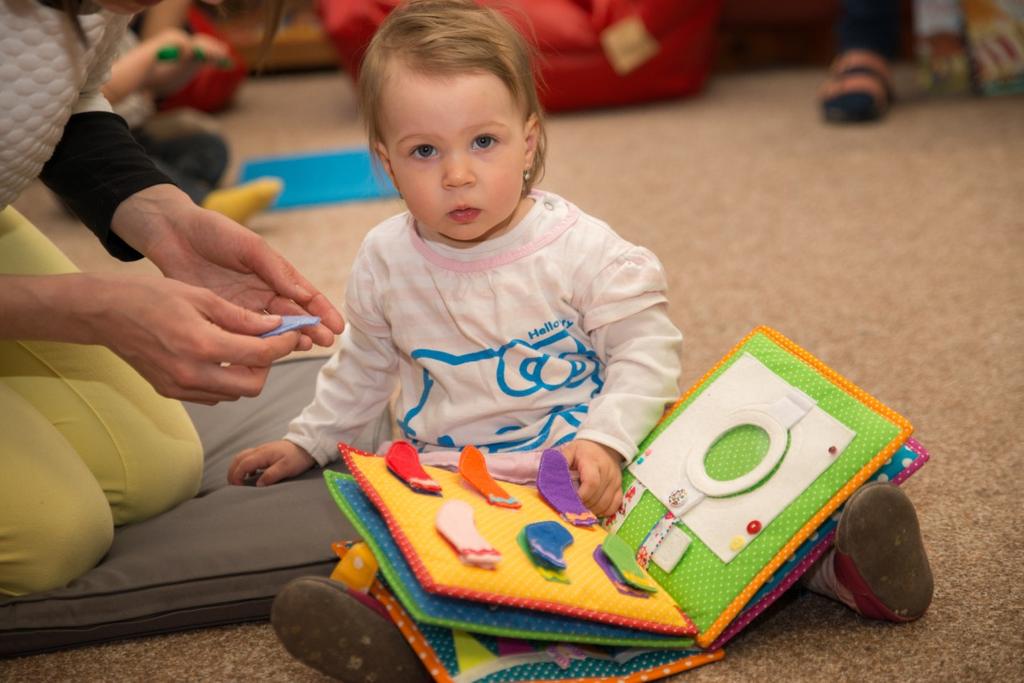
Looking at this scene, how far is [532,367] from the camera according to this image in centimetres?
100

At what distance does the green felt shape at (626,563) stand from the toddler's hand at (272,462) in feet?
1.18

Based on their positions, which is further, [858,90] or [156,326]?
[858,90]

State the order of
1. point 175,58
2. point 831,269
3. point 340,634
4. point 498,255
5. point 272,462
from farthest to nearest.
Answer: point 175,58
point 831,269
point 272,462
point 498,255
point 340,634

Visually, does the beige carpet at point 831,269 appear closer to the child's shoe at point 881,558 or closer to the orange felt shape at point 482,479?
the child's shoe at point 881,558

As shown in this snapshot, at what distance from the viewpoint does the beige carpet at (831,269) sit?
0.89m

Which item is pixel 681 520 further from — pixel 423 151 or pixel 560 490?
pixel 423 151

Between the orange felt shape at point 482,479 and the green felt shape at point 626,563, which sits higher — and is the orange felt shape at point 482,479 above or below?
above

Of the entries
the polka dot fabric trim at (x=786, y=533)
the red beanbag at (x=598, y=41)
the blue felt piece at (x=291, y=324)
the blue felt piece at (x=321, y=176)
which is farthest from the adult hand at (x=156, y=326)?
the red beanbag at (x=598, y=41)

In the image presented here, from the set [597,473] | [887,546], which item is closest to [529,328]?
[597,473]

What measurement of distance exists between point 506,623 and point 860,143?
173 cm

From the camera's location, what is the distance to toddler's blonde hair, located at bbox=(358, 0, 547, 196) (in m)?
0.92

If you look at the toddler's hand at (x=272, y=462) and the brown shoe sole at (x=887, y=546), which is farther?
the toddler's hand at (x=272, y=462)

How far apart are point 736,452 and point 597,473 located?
122 millimetres

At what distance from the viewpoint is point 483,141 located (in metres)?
0.95
